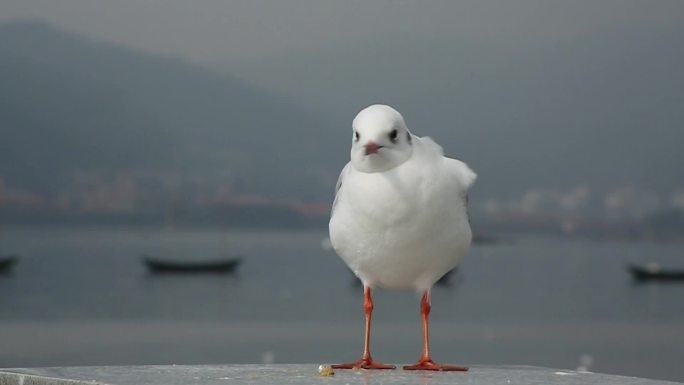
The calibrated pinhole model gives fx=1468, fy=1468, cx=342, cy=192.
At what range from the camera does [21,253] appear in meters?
99.9

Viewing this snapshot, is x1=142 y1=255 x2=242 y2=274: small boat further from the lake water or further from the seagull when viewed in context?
the seagull

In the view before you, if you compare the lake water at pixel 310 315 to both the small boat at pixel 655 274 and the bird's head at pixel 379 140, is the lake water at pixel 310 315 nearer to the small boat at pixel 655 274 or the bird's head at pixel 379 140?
the small boat at pixel 655 274

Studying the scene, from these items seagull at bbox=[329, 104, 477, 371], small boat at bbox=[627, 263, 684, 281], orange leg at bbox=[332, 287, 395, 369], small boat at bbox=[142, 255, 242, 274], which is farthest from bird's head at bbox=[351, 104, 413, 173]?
small boat at bbox=[627, 263, 684, 281]

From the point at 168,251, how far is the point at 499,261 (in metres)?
24.4

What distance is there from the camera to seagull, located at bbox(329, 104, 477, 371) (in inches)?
248

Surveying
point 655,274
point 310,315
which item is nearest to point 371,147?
point 310,315

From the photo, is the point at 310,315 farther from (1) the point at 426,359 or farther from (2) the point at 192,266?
(1) the point at 426,359

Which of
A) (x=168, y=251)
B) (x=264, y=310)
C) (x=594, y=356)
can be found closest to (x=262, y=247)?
Answer: (x=168, y=251)

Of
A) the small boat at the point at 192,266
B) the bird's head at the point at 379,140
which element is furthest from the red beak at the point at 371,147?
the small boat at the point at 192,266

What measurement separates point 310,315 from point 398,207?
5223 centimetres

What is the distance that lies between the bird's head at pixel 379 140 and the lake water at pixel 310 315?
1103 inches

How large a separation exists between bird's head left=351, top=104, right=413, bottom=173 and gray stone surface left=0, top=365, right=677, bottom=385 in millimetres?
929

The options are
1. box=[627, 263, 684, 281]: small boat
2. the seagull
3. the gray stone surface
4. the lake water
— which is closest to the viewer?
the gray stone surface

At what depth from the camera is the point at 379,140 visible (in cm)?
623
